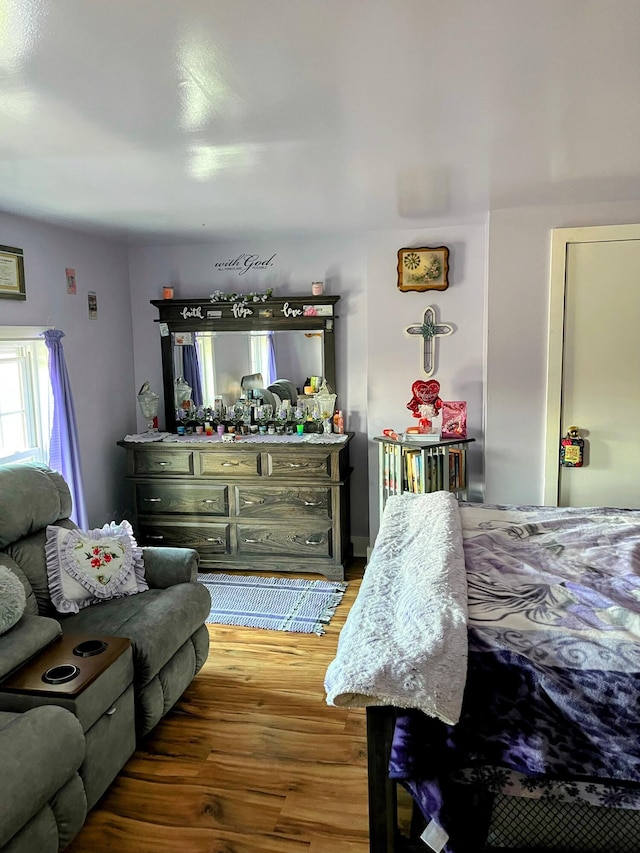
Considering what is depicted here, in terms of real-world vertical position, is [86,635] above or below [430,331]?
below

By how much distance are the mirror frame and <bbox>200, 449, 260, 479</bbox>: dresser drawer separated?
818 millimetres

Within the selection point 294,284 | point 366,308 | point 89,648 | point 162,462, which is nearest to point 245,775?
point 89,648

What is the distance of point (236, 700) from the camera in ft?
9.37

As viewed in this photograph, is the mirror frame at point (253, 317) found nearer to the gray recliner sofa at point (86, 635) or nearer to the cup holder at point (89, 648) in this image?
the gray recliner sofa at point (86, 635)

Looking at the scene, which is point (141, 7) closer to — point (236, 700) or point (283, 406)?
point (236, 700)

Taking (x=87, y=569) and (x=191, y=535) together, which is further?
(x=191, y=535)

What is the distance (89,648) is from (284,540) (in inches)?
80.3

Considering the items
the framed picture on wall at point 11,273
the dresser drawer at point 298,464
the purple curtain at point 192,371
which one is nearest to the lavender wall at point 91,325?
the framed picture on wall at point 11,273

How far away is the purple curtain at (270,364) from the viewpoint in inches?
182

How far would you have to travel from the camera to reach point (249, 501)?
4.29 meters

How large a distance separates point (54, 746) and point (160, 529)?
8.47 feet

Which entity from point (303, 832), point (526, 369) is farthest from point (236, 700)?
point (526, 369)

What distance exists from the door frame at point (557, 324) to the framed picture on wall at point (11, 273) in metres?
3.01

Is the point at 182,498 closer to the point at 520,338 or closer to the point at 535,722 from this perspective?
the point at 520,338
